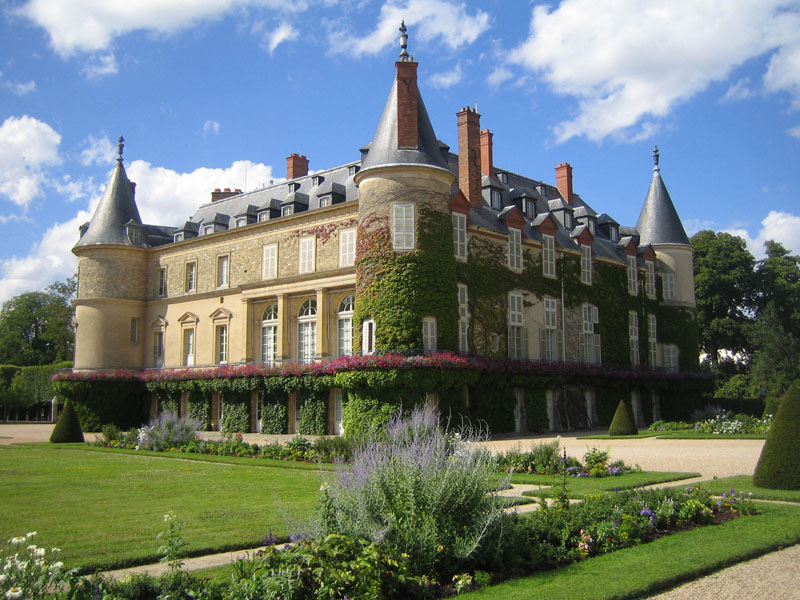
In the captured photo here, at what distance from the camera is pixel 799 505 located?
11172 millimetres

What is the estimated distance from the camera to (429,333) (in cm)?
2647

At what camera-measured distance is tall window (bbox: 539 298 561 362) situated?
33.4 m

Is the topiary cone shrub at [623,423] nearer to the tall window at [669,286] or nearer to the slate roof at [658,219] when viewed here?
the tall window at [669,286]

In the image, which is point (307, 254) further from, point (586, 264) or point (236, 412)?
point (586, 264)

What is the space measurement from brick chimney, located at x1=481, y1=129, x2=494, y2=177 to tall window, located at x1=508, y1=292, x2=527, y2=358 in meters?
7.52

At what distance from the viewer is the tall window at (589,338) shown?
35.5m

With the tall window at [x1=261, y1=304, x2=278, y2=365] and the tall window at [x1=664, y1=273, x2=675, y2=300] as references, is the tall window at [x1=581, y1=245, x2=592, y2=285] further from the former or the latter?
the tall window at [x1=261, y1=304, x2=278, y2=365]

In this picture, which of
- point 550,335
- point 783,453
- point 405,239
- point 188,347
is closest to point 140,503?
point 783,453

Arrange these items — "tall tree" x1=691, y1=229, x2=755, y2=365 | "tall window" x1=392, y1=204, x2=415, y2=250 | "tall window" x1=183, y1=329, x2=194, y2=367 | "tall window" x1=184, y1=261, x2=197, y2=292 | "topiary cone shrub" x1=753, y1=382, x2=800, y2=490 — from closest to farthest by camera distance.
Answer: "topiary cone shrub" x1=753, y1=382, x2=800, y2=490 < "tall window" x1=392, y1=204, x2=415, y2=250 < "tall window" x1=183, y1=329, x2=194, y2=367 < "tall window" x1=184, y1=261, x2=197, y2=292 < "tall tree" x1=691, y1=229, x2=755, y2=365

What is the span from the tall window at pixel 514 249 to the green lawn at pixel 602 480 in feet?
57.9

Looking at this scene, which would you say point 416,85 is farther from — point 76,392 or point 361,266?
point 76,392

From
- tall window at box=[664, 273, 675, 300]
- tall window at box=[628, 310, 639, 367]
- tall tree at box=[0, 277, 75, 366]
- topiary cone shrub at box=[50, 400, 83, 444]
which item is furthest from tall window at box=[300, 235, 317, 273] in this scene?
tall tree at box=[0, 277, 75, 366]

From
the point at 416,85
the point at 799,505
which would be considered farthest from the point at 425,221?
the point at 799,505

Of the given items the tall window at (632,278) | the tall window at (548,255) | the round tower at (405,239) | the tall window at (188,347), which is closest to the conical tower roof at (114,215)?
the tall window at (188,347)
